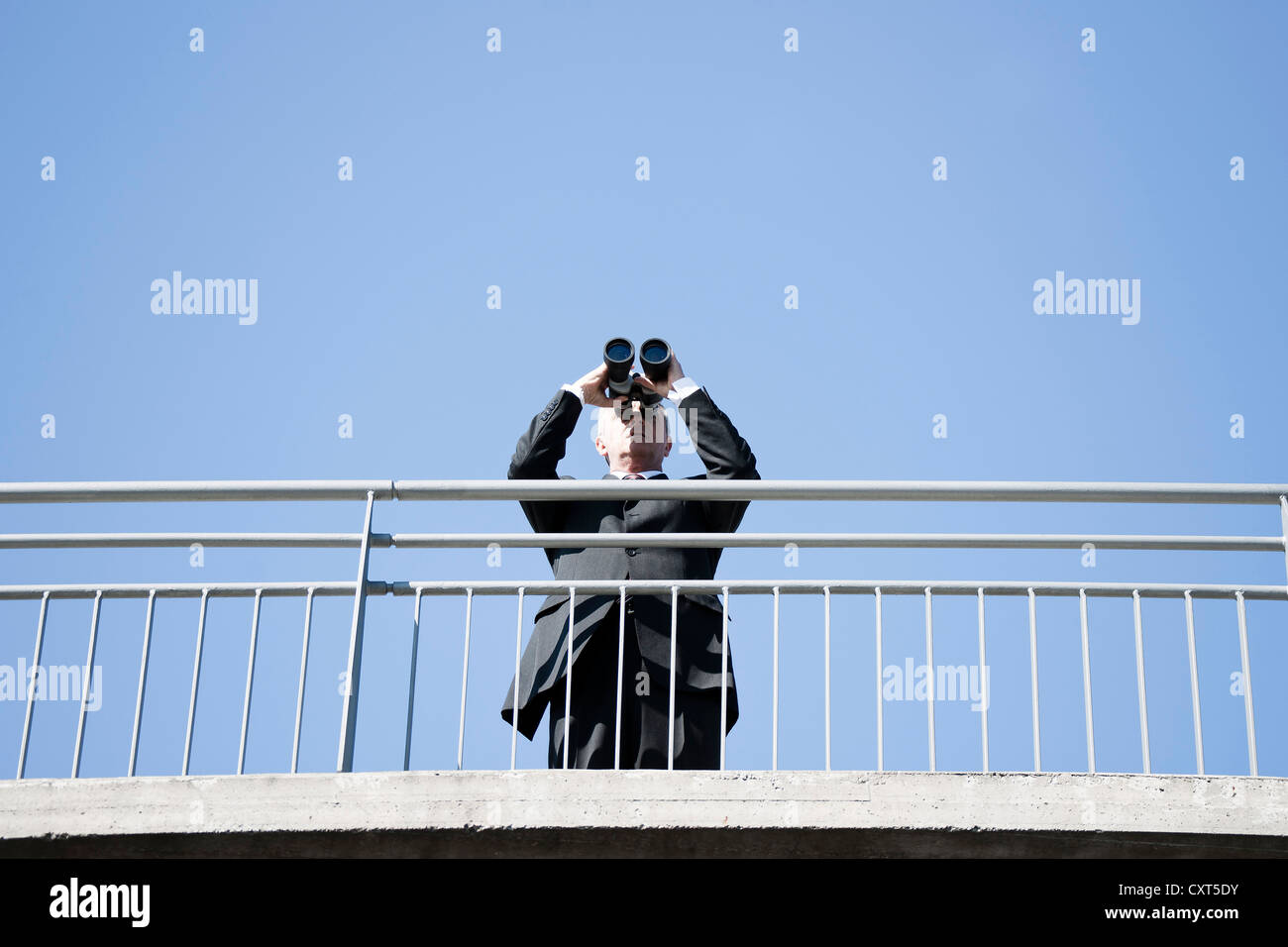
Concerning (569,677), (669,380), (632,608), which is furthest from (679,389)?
(569,677)

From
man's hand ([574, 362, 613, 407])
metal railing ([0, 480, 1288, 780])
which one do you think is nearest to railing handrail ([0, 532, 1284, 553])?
metal railing ([0, 480, 1288, 780])

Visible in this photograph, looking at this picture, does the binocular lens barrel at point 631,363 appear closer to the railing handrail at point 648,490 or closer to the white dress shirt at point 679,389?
the white dress shirt at point 679,389

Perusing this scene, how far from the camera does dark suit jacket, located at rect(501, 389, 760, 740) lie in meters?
5.90

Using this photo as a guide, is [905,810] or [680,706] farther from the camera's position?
[680,706]

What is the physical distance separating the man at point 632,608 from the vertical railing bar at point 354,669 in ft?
2.16

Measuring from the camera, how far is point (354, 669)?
532cm

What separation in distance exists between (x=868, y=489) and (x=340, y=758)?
196cm

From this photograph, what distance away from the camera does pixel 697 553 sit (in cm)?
633

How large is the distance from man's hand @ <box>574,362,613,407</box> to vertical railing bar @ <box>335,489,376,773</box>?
118 centimetres

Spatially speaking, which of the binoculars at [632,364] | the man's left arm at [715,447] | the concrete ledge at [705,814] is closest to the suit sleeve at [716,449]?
the man's left arm at [715,447]

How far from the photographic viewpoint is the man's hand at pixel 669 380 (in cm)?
645
